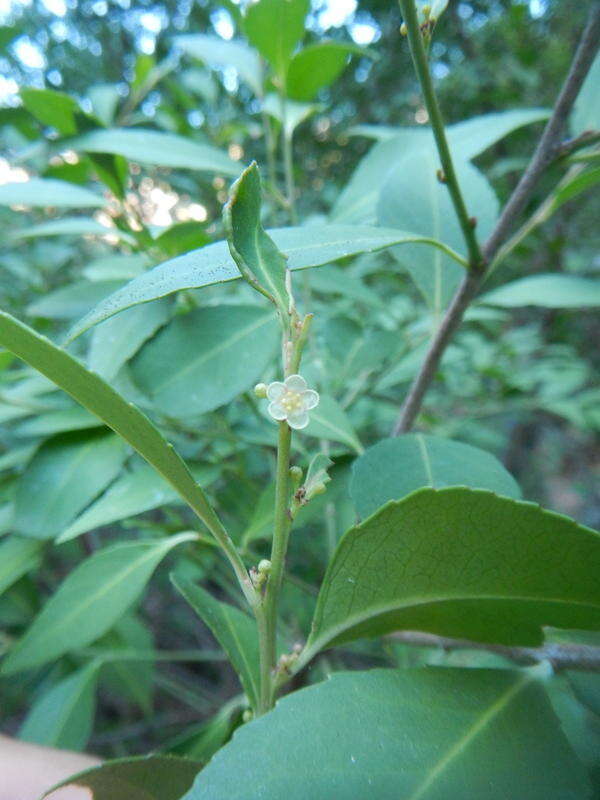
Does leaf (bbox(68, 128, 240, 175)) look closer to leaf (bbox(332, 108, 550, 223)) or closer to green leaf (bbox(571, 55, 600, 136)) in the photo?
leaf (bbox(332, 108, 550, 223))

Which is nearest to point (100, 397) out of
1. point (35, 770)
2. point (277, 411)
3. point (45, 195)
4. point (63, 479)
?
point (277, 411)

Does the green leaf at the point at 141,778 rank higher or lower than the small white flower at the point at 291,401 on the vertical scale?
lower

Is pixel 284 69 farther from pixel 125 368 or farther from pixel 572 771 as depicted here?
pixel 572 771

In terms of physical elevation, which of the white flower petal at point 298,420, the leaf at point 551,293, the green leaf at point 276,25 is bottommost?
the leaf at point 551,293

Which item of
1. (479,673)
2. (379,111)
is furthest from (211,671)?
(379,111)

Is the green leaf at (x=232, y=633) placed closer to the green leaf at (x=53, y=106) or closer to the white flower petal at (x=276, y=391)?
the white flower petal at (x=276, y=391)

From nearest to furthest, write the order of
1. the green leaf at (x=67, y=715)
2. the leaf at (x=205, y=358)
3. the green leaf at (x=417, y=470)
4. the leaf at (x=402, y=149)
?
the green leaf at (x=417, y=470)
the leaf at (x=205, y=358)
the leaf at (x=402, y=149)
the green leaf at (x=67, y=715)

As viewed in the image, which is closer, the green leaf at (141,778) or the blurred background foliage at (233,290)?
the green leaf at (141,778)

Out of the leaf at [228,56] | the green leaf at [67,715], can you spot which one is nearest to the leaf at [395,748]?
the green leaf at [67,715]
